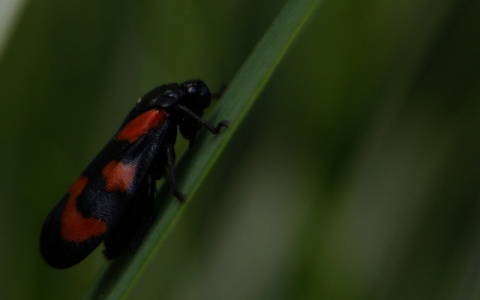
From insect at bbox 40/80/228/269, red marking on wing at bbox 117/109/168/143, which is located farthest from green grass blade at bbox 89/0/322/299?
red marking on wing at bbox 117/109/168/143

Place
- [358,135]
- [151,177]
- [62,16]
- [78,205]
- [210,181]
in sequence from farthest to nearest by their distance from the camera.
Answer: [62,16] → [210,181] → [358,135] → [151,177] → [78,205]

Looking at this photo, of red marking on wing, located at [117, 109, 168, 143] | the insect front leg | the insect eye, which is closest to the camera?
the insect front leg

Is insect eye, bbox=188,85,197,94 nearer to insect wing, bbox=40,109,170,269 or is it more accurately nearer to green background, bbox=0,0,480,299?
insect wing, bbox=40,109,170,269

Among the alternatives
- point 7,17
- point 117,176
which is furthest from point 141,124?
point 7,17

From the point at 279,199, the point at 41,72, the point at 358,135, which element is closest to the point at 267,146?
the point at 279,199

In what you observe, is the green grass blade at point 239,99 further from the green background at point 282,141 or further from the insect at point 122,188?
the green background at point 282,141

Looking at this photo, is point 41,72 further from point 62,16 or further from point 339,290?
point 339,290
